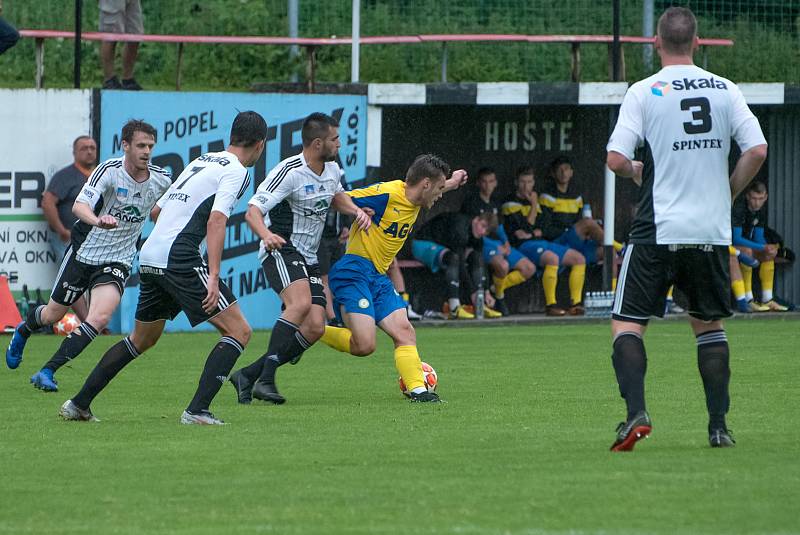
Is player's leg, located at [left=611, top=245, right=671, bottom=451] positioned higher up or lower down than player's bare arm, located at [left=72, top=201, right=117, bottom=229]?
lower down

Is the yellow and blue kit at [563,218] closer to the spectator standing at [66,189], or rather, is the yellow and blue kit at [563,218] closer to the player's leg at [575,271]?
the player's leg at [575,271]

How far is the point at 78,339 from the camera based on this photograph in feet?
35.5

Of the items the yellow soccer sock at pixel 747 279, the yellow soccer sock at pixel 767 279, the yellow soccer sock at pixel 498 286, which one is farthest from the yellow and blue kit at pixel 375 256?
the yellow soccer sock at pixel 767 279

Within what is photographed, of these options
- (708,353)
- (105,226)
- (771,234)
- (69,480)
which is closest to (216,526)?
(69,480)

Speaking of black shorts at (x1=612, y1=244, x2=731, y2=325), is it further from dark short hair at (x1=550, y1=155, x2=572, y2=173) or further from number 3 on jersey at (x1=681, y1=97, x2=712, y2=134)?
dark short hair at (x1=550, y1=155, x2=572, y2=173)

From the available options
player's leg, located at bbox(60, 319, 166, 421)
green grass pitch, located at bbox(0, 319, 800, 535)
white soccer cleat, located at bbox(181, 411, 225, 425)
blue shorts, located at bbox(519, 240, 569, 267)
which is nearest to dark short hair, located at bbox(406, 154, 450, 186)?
green grass pitch, located at bbox(0, 319, 800, 535)

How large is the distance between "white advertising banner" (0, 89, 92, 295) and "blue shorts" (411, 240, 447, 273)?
14.6 feet

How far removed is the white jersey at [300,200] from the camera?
10.5 m

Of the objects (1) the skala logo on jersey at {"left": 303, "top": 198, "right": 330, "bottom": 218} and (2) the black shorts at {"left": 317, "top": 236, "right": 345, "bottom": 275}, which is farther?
(2) the black shorts at {"left": 317, "top": 236, "right": 345, "bottom": 275}

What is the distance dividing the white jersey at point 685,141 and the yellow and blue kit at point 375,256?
3369 mm

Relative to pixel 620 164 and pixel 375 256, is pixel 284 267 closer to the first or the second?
pixel 375 256

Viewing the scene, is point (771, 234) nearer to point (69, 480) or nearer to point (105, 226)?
point (105, 226)

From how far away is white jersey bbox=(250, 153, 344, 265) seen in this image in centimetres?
1047

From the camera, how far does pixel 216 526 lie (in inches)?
223
